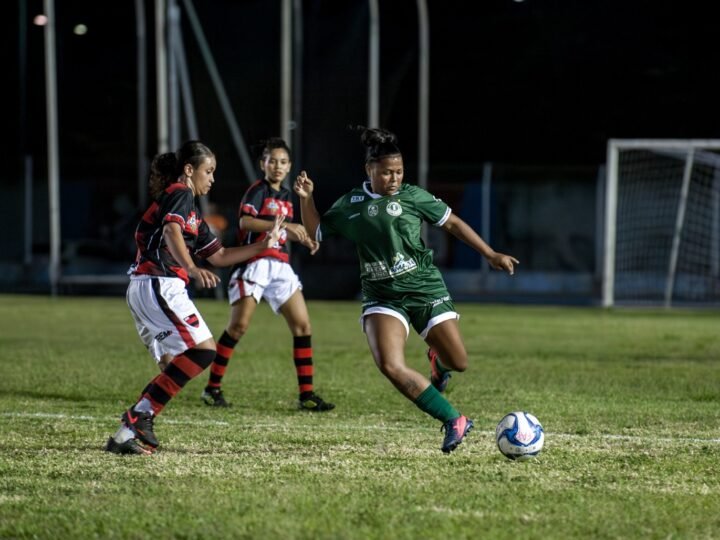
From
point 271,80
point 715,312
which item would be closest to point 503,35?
point 271,80

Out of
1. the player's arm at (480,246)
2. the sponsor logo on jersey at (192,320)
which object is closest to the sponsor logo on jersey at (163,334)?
the sponsor logo on jersey at (192,320)

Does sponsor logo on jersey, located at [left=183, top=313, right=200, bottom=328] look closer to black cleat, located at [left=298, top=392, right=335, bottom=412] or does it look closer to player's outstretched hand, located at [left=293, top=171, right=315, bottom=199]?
player's outstretched hand, located at [left=293, top=171, right=315, bottom=199]

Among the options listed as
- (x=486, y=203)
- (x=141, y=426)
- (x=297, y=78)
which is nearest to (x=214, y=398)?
(x=141, y=426)

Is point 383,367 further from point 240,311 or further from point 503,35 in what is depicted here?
point 503,35

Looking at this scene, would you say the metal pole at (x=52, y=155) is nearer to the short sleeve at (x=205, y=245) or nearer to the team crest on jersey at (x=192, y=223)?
the short sleeve at (x=205, y=245)

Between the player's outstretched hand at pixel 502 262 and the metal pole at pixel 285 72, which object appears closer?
the player's outstretched hand at pixel 502 262

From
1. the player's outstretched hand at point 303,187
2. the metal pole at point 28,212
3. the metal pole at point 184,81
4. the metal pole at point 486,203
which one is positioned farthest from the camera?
the metal pole at point 28,212

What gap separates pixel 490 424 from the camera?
26.4 feet

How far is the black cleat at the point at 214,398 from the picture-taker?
908 centimetres

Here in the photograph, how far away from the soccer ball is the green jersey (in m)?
1.18

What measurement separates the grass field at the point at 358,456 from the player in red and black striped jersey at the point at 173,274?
304mm

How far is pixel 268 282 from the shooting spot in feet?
31.6

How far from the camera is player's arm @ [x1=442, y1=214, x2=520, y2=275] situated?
23.9 ft

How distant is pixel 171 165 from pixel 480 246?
6.23 feet
